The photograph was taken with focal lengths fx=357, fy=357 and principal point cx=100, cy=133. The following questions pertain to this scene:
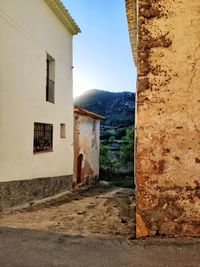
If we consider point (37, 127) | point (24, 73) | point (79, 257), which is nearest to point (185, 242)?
point (79, 257)

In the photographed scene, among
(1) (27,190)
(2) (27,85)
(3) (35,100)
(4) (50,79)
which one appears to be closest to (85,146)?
(4) (50,79)

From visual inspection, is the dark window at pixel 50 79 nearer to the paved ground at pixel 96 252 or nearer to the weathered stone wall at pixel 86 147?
the weathered stone wall at pixel 86 147

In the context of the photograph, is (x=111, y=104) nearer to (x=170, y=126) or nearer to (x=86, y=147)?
(x=86, y=147)

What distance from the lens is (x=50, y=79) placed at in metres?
12.5

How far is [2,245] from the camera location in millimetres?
4008

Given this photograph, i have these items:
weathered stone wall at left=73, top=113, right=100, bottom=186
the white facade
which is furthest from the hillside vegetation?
the white facade

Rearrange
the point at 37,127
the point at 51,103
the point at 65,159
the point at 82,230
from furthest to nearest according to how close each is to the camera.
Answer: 1. the point at 65,159
2. the point at 51,103
3. the point at 37,127
4. the point at 82,230

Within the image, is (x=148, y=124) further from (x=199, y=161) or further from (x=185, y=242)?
(x=185, y=242)

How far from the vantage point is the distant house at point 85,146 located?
16578mm

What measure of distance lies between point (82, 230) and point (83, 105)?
3460 cm

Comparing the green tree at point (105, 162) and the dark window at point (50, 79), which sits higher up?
the dark window at point (50, 79)

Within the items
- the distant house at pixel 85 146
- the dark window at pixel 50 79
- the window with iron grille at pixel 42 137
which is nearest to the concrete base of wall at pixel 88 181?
the distant house at pixel 85 146

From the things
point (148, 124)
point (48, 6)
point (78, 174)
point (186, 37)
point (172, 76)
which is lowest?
point (78, 174)

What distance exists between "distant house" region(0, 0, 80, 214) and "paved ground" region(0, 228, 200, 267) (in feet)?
15.6
